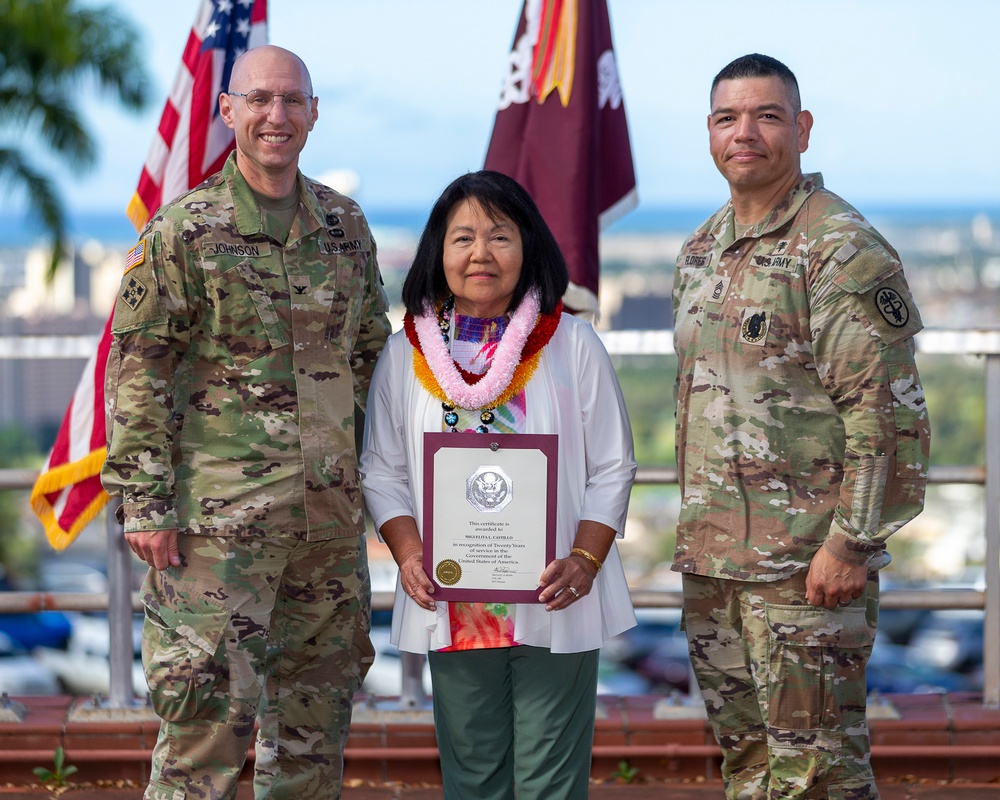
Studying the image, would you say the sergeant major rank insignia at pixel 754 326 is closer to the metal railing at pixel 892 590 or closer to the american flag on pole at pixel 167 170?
the metal railing at pixel 892 590

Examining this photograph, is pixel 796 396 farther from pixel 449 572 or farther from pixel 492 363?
pixel 449 572

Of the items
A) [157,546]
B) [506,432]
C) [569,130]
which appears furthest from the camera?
[569,130]

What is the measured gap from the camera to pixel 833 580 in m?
2.69

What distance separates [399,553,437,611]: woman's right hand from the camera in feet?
8.95

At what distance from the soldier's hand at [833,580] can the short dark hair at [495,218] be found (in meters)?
0.83

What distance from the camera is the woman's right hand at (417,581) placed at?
8.95 ft

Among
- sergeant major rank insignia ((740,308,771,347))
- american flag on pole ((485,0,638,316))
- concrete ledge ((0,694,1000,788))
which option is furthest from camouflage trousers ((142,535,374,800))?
american flag on pole ((485,0,638,316))

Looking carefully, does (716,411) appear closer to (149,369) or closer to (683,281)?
(683,281)

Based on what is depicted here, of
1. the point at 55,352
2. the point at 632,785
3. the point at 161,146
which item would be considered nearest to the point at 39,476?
the point at 55,352

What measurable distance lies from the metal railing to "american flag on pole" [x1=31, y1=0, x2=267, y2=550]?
6.6 inches

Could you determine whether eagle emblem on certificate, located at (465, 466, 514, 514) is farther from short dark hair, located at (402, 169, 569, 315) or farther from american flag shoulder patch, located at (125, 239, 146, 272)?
american flag shoulder patch, located at (125, 239, 146, 272)

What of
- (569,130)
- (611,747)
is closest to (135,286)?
(569,130)

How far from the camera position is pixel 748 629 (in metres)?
2.83

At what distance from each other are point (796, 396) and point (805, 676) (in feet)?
2.06
